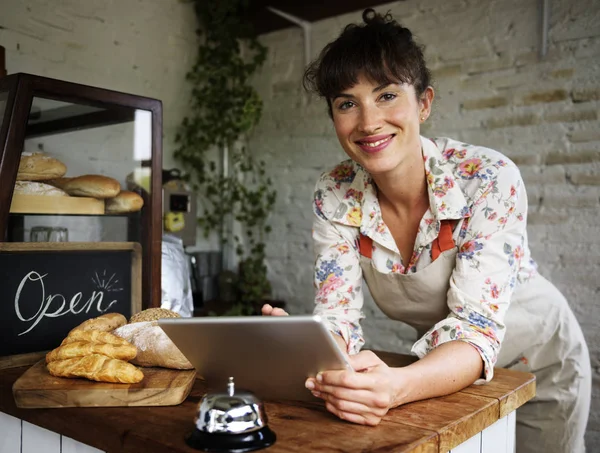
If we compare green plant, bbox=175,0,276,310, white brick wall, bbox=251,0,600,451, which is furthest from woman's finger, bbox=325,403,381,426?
green plant, bbox=175,0,276,310

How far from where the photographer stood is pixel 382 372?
3.06 ft

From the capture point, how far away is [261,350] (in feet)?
2.82

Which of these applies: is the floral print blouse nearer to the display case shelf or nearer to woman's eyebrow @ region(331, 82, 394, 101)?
woman's eyebrow @ region(331, 82, 394, 101)

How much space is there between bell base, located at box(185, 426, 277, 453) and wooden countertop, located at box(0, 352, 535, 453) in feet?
0.05

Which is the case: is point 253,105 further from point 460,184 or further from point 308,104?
point 460,184

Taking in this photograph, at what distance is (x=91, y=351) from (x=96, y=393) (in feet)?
0.41

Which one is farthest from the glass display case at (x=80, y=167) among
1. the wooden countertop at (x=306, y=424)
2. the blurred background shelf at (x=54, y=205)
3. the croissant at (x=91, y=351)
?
the wooden countertop at (x=306, y=424)

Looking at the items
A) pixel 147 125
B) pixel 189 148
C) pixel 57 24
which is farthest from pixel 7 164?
pixel 189 148

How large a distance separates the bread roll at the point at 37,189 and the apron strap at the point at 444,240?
0.89m

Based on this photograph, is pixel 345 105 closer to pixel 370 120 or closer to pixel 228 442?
pixel 370 120

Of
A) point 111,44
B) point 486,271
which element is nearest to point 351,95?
point 486,271

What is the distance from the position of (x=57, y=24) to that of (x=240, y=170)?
1320mm

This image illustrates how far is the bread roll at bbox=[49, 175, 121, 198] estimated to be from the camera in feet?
4.42

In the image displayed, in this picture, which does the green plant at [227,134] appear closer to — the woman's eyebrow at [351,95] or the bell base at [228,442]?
the woman's eyebrow at [351,95]
